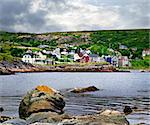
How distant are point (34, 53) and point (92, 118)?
5070 mm

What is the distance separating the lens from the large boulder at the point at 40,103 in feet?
24.5

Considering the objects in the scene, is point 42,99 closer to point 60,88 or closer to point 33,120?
point 33,120

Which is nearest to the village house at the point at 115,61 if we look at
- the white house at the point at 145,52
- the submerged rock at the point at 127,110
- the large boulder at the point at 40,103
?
the white house at the point at 145,52

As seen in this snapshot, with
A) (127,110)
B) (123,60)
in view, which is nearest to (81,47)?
(123,60)

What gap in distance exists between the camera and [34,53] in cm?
1038

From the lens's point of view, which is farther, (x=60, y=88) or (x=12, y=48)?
(x=60, y=88)

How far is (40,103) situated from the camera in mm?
7504

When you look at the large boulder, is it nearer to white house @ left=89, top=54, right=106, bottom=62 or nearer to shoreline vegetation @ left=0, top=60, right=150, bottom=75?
shoreline vegetation @ left=0, top=60, right=150, bottom=75

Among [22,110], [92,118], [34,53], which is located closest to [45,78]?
[34,53]

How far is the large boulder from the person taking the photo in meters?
7.48

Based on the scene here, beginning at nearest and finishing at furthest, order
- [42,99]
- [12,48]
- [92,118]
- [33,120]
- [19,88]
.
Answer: [92,118] < [33,120] < [42,99] < [12,48] < [19,88]

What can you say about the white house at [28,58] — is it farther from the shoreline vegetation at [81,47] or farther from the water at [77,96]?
the water at [77,96]

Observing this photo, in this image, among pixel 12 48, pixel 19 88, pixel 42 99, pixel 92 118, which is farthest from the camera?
pixel 19 88

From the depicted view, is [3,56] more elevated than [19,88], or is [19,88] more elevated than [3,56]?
[3,56]
